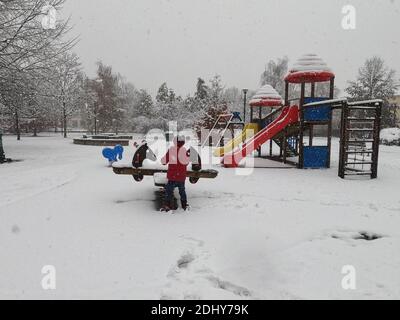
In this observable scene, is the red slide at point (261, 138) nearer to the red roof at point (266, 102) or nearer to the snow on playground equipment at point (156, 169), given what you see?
the snow on playground equipment at point (156, 169)

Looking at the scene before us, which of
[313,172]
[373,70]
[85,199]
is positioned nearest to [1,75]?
[85,199]

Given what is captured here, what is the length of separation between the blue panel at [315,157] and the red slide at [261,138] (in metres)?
1.26

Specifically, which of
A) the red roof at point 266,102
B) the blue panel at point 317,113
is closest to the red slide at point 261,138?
the blue panel at point 317,113

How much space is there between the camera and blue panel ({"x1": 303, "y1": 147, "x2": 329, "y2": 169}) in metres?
12.2

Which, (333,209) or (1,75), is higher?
(1,75)

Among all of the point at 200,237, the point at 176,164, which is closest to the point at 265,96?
the point at 176,164

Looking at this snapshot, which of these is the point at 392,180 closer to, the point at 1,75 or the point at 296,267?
the point at 296,267

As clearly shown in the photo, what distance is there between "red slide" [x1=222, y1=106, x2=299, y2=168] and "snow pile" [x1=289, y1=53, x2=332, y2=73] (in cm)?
156

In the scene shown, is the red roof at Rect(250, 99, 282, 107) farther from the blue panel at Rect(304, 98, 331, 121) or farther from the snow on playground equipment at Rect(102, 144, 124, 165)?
the snow on playground equipment at Rect(102, 144, 124, 165)

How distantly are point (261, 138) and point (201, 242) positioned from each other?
8225 mm
